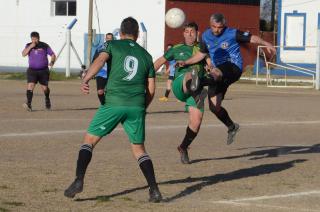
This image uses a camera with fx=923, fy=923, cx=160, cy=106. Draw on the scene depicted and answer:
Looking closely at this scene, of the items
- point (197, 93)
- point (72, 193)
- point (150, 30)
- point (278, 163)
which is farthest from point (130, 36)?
point (150, 30)

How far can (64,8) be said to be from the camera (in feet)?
183

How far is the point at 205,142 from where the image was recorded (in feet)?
53.6

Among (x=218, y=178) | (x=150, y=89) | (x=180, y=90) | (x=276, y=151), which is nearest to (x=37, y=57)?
(x=276, y=151)

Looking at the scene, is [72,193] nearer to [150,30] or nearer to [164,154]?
[164,154]

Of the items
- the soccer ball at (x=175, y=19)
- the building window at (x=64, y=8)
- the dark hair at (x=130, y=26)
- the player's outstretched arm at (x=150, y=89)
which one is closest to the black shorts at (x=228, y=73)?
the player's outstretched arm at (x=150, y=89)

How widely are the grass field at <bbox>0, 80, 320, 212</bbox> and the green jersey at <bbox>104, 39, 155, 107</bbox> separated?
3.61 feet

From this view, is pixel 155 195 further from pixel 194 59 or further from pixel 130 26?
pixel 194 59

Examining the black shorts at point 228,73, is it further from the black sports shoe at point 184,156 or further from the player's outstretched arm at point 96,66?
the player's outstretched arm at point 96,66

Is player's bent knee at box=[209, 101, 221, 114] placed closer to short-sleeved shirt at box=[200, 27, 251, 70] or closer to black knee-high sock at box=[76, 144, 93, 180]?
short-sleeved shirt at box=[200, 27, 251, 70]

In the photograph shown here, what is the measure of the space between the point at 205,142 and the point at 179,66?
11.3 ft

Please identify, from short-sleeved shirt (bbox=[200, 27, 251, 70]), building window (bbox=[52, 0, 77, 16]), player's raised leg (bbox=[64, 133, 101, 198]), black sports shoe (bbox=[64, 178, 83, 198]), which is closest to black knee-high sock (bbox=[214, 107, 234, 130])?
short-sleeved shirt (bbox=[200, 27, 251, 70])

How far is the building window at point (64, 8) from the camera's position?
5544 centimetres

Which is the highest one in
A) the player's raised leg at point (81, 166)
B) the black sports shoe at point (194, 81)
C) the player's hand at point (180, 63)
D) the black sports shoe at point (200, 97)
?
the player's hand at point (180, 63)

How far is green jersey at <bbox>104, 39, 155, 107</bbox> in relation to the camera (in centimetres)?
969
